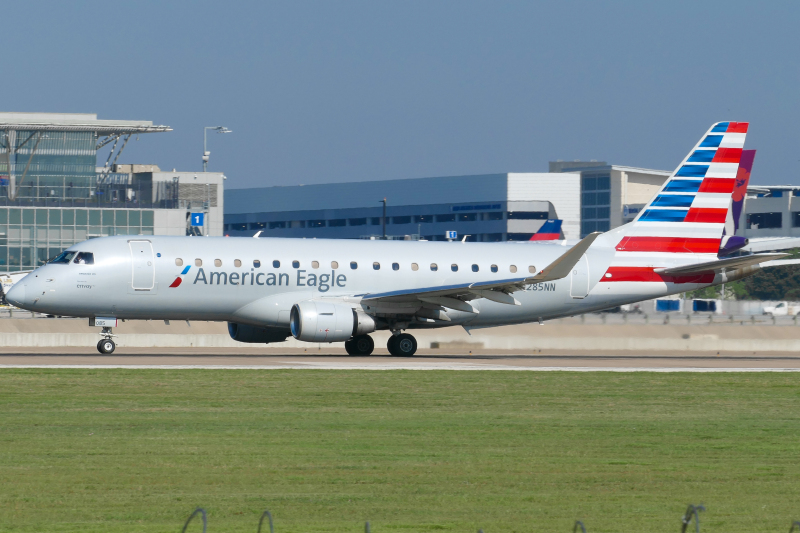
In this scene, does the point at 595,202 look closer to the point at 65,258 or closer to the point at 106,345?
the point at 106,345

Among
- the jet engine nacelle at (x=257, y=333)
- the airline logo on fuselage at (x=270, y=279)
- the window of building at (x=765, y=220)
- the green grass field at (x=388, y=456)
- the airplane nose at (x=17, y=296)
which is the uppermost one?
the window of building at (x=765, y=220)

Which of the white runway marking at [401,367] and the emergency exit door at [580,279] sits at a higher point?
the emergency exit door at [580,279]

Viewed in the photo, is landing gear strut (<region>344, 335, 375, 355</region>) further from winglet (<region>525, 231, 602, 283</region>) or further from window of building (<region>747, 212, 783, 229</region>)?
window of building (<region>747, 212, 783, 229</region>)

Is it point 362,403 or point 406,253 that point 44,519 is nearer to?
point 362,403

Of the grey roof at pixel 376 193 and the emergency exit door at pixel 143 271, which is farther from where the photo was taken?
the grey roof at pixel 376 193

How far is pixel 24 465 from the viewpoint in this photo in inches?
532

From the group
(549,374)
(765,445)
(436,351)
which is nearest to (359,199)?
(436,351)

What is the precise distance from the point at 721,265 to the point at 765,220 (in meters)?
133

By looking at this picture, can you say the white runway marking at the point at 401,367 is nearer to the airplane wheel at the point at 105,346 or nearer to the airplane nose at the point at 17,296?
the airplane nose at the point at 17,296

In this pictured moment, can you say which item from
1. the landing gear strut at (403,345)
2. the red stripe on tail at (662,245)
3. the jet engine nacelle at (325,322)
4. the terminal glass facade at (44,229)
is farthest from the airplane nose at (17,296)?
A: the terminal glass facade at (44,229)

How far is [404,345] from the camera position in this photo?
37031 mm

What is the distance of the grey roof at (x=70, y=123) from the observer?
3477 inches

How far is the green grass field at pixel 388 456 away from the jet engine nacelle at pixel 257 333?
11.8 meters

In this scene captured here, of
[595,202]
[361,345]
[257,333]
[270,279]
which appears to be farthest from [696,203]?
[595,202]
